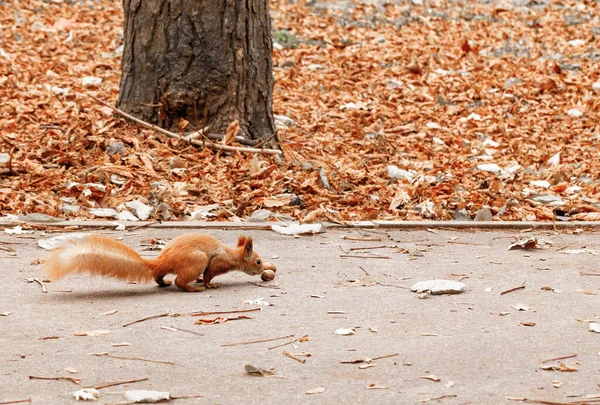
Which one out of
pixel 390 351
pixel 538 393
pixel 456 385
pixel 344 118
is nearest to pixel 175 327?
pixel 390 351

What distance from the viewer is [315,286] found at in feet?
16.2

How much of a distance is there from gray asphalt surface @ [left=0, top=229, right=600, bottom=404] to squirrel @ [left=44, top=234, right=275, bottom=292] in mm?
104

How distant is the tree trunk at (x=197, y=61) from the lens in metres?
7.62

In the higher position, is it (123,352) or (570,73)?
(570,73)

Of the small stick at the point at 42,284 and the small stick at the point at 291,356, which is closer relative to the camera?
the small stick at the point at 291,356

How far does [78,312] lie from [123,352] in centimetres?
70

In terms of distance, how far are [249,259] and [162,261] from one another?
1.60 feet

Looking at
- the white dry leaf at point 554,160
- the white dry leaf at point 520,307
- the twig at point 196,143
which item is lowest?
the white dry leaf at point 520,307

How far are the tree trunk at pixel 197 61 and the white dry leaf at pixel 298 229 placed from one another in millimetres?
1783

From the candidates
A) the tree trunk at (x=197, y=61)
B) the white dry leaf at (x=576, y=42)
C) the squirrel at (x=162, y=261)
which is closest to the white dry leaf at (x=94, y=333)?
the squirrel at (x=162, y=261)

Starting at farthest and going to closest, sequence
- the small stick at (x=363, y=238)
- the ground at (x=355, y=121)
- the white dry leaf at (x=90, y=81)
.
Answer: the white dry leaf at (x=90, y=81) → the ground at (x=355, y=121) → the small stick at (x=363, y=238)

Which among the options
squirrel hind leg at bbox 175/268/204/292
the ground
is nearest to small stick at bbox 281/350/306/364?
squirrel hind leg at bbox 175/268/204/292

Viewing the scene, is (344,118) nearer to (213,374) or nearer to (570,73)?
(570,73)

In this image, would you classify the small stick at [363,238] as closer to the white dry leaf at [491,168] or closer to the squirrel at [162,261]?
the squirrel at [162,261]
